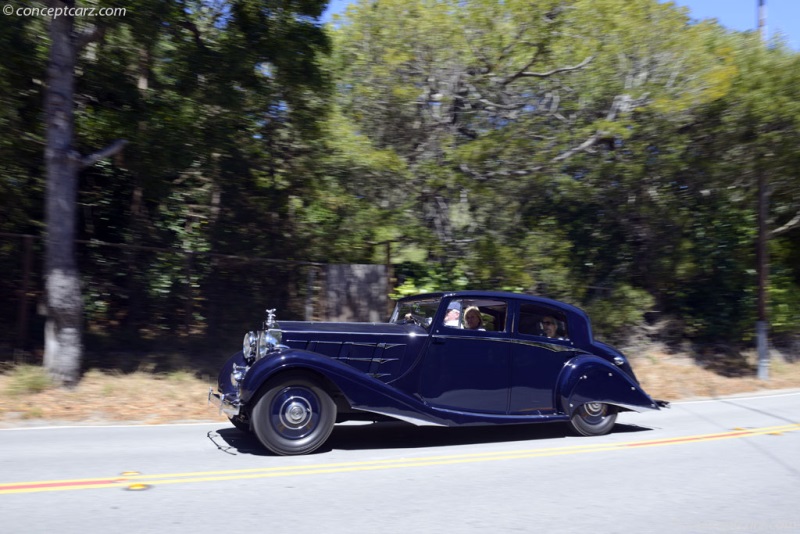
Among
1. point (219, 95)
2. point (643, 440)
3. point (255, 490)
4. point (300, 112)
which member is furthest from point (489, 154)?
point (255, 490)

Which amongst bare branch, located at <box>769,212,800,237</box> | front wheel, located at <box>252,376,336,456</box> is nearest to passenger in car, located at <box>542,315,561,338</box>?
front wheel, located at <box>252,376,336,456</box>

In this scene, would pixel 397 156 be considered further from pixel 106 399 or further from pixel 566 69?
pixel 106 399

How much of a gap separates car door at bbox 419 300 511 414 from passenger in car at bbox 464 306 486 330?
0.08 meters

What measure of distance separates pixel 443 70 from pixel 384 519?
11325 mm

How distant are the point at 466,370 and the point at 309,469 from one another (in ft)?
7.03

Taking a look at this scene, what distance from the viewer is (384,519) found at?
17.4ft

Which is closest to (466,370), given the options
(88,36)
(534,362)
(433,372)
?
(433,372)

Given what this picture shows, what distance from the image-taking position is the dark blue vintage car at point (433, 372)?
724 centimetres

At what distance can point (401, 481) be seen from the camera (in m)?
6.45

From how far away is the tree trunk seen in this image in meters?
10.4

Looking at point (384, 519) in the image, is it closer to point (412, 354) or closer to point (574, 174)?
point (412, 354)

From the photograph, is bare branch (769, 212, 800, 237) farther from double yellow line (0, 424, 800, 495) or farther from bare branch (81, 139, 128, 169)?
bare branch (81, 139, 128, 169)

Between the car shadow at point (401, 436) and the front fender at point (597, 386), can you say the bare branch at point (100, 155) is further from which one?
the front fender at point (597, 386)

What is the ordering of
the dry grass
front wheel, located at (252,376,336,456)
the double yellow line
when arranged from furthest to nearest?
the dry grass < front wheel, located at (252,376,336,456) < the double yellow line
